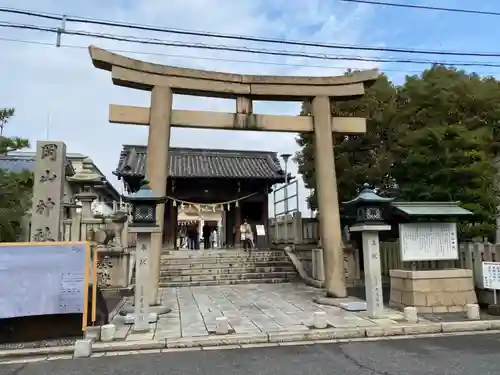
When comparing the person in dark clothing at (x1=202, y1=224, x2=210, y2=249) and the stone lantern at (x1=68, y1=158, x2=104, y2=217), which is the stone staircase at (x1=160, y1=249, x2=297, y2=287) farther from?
the person in dark clothing at (x1=202, y1=224, x2=210, y2=249)

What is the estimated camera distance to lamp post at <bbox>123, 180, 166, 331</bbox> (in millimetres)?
7871

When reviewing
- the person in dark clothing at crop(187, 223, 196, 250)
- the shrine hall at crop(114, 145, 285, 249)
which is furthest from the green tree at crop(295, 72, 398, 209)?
the person in dark clothing at crop(187, 223, 196, 250)

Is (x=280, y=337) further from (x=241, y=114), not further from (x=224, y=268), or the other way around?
(x=224, y=268)

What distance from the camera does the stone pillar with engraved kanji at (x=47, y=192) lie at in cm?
970

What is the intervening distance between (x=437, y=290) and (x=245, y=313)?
4.52 meters

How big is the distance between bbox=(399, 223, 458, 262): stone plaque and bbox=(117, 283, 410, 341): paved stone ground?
1.60 meters

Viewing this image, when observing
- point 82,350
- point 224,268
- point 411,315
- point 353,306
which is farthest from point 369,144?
point 82,350

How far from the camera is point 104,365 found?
598cm

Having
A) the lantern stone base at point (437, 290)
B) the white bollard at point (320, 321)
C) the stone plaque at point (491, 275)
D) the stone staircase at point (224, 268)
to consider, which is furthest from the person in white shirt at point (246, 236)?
the white bollard at point (320, 321)

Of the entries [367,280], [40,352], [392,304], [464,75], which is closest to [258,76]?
[367,280]

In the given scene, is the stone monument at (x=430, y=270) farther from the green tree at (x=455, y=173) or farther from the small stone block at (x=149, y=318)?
the small stone block at (x=149, y=318)

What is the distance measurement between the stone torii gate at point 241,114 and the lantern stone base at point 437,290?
2071 millimetres

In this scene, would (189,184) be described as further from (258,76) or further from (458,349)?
(458,349)

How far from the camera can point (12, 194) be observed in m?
11.9
